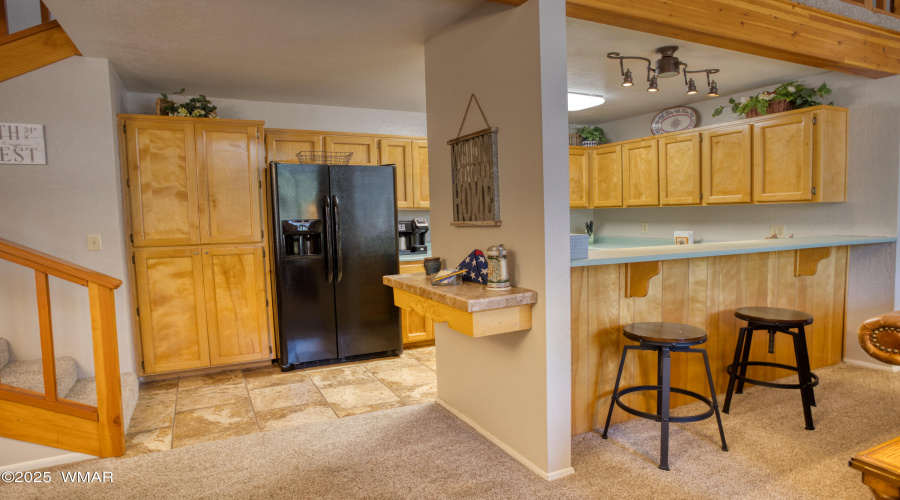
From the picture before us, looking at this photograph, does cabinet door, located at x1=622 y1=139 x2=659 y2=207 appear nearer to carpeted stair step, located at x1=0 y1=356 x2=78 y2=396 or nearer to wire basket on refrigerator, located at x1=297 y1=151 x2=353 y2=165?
wire basket on refrigerator, located at x1=297 y1=151 x2=353 y2=165

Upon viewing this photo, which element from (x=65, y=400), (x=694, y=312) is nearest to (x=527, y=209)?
(x=694, y=312)

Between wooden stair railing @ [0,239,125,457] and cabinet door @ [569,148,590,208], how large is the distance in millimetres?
4330

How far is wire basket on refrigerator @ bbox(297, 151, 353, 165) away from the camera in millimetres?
4317

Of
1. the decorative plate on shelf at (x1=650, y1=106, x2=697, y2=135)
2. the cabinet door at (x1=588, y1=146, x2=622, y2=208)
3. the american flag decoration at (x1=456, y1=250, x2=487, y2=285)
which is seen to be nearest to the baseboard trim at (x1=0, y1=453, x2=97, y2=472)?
the american flag decoration at (x1=456, y1=250, x2=487, y2=285)

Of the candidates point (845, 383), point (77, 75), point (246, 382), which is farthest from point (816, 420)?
point (77, 75)

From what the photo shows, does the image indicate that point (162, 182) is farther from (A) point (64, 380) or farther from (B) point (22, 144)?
(A) point (64, 380)

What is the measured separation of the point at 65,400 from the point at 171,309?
133 centimetres

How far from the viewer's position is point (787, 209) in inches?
163

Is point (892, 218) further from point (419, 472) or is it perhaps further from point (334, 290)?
point (334, 290)

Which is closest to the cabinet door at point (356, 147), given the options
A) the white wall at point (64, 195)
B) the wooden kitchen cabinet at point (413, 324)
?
the wooden kitchen cabinet at point (413, 324)

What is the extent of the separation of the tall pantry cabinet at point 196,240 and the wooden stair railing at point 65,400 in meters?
1.26

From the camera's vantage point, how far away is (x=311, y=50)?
3.07 metres

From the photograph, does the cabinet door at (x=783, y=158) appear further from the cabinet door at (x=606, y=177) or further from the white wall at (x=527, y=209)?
the white wall at (x=527, y=209)

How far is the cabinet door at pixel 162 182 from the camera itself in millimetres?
3555
